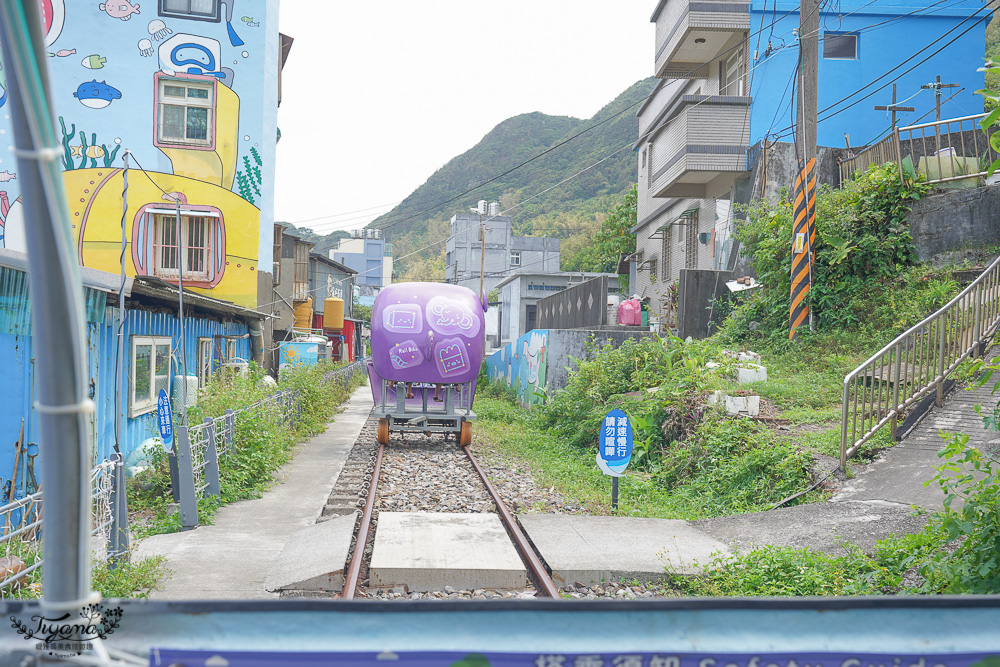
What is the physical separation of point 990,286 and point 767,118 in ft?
36.4

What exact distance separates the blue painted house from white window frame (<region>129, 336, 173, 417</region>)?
0.01 m

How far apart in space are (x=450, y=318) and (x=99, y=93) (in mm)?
11953

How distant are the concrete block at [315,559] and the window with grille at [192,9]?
16.0m

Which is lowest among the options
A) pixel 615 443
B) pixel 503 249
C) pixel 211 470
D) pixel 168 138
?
pixel 211 470

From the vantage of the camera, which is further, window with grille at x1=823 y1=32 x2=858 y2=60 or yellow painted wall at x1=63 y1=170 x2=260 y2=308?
window with grille at x1=823 y1=32 x2=858 y2=60

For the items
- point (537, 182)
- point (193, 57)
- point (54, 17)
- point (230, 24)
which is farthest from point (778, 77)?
point (537, 182)

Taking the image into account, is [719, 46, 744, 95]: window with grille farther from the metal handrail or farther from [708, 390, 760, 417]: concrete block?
[708, 390, 760, 417]: concrete block

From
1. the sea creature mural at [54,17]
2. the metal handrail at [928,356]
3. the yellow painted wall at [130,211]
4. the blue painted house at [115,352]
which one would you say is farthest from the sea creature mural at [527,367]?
the sea creature mural at [54,17]

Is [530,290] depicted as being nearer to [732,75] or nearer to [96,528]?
[732,75]

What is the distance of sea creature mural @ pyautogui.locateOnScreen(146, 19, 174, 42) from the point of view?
18906 mm

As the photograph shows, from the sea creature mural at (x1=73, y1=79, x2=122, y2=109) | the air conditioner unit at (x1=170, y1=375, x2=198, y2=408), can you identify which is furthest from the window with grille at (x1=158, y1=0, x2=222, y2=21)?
the air conditioner unit at (x1=170, y1=375, x2=198, y2=408)

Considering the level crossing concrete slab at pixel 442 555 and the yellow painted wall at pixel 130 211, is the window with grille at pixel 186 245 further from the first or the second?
the level crossing concrete slab at pixel 442 555

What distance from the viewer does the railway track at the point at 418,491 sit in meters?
6.69

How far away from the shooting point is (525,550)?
720 centimetres
